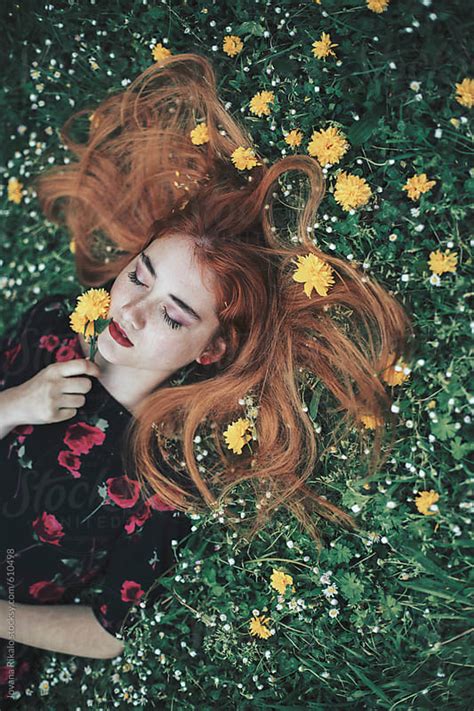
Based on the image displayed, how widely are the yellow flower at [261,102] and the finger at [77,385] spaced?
2.15ft

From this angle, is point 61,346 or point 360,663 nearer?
point 360,663

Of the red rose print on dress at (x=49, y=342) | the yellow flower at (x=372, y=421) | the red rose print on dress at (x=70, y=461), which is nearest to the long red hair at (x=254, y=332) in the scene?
the yellow flower at (x=372, y=421)

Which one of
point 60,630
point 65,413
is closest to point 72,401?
point 65,413

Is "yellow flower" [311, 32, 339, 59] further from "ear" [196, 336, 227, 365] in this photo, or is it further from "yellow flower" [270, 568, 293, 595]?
"yellow flower" [270, 568, 293, 595]

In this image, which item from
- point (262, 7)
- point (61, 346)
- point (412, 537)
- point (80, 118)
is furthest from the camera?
point (80, 118)

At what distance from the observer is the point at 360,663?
135 cm

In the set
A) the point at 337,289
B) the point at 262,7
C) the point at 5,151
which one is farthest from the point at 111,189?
the point at 337,289

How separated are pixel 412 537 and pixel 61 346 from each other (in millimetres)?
835

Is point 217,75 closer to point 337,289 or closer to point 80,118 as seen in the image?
point 80,118

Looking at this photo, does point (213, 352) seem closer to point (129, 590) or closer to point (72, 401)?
point (72, 401)

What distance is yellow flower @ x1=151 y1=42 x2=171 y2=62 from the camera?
1531mm

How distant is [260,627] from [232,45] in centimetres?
119

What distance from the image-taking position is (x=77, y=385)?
1476 mm

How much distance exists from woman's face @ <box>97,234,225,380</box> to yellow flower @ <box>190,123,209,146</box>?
0.23m
